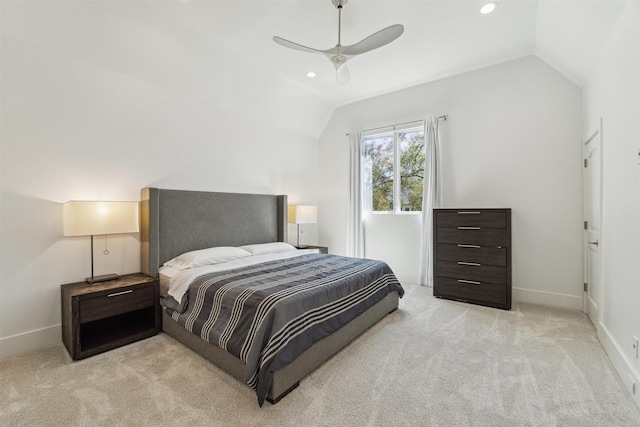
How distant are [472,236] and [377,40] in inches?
100

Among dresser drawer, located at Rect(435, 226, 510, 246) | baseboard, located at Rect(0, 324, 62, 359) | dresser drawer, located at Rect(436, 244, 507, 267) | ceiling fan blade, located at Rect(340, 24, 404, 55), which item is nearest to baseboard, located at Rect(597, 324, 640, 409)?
dresser drawer, located at Rect(436, 244, 507, 267)

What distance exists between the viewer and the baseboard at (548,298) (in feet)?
11.2

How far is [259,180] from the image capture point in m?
4.51

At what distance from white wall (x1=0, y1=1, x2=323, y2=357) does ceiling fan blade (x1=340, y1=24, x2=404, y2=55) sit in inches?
66.6

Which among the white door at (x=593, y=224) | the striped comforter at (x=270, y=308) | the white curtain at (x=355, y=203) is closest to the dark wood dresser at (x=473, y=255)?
the white door at (x=593, y=224)

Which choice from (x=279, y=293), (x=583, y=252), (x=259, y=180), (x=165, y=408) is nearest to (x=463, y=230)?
(x=583, y=252)

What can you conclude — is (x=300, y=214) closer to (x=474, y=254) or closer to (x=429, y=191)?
(x=429, y=191)

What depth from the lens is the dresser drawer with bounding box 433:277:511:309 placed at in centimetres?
342

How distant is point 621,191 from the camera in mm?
2166

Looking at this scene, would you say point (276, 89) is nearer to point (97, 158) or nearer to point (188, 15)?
point (188, 15)

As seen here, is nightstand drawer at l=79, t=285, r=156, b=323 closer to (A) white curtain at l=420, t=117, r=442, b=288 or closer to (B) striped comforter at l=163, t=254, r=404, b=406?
(B) striped comforter at l=163, t=254, r=404, b=406


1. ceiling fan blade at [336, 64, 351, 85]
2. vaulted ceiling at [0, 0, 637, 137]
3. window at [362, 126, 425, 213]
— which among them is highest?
vaulted ceiling at [0, 0, 637, 137]

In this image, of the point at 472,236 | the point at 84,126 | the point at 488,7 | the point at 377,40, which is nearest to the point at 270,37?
the point at 377,40

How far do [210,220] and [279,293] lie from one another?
204cm
